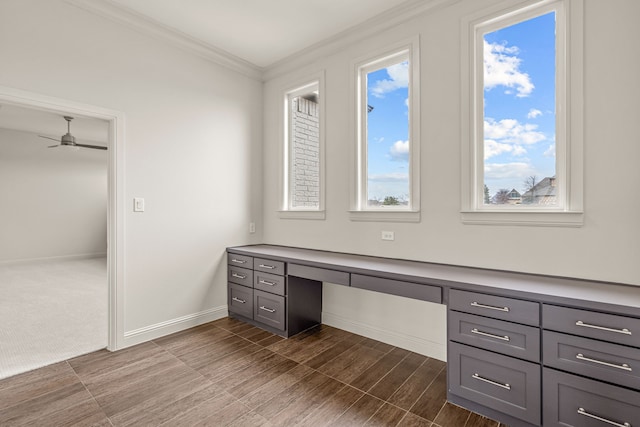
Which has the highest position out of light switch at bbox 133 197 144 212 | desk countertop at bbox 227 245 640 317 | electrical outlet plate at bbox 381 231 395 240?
light switch at bbox 133 197 144 212

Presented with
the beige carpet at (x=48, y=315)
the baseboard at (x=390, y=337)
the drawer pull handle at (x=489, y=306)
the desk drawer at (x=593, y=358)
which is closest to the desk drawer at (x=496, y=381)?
the desk drawer at (x=593, y=358)

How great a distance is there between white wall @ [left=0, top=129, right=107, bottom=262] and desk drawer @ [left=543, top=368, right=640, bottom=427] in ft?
29.5

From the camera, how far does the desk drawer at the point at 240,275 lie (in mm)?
3395

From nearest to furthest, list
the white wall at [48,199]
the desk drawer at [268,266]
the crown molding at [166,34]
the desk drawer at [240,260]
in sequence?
the crown molding at [166,34] < the desk drawer at [268,266] < the desk drawer at [240,260] < the white wall at [48,199]

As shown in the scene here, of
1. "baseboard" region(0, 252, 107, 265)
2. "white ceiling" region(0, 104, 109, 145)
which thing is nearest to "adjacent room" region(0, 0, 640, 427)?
"white ceiling" region(0, 104, 109, 145)

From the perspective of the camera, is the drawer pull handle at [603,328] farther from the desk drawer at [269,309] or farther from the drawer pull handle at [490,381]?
the desk drawer at [269,309]

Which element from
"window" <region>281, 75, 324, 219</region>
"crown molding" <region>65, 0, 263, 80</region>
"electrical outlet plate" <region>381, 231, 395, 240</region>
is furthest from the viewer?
"window" <region>281, 75, 324, 219</region>

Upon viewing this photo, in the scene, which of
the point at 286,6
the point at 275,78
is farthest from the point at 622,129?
the point at 275,78

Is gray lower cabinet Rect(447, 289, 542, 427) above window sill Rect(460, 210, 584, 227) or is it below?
below

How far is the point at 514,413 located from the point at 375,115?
2500 millimetres

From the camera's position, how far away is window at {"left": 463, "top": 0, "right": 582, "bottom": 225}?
6.91 feet

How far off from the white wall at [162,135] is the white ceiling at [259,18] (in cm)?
29

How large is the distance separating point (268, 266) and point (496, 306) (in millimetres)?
2013

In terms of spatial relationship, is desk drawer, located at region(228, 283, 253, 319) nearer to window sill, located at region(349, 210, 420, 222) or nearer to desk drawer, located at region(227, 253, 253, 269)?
desk drawer, located at region(227, 253, 253, 269)
